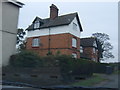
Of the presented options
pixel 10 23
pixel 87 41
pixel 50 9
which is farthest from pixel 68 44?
pixel 87 41

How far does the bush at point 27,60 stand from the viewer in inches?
481

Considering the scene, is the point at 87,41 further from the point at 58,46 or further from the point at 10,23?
the point at 10,23

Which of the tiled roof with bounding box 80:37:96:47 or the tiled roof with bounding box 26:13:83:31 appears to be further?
the tiled roof with bounding box 80:37:96:47

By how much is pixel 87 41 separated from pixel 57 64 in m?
24.0

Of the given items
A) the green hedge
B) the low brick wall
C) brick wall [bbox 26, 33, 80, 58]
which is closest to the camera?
the low brick wall

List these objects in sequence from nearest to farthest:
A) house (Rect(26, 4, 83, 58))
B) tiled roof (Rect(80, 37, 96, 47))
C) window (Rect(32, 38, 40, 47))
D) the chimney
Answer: house (Rect(26, 4, 83, 58))
the chimney
window (Rect(32, 38, 40, 47))
tiled roof (Rect(80, 37, 96, 47))

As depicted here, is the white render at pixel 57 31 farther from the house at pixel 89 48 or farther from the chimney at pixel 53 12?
the house at pixel 89 48

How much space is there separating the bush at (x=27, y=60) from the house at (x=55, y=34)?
8.31m

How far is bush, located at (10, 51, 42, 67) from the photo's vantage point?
12225 millimetres

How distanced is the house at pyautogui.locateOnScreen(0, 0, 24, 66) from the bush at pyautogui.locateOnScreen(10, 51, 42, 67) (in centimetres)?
135

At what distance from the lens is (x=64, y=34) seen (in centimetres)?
2273

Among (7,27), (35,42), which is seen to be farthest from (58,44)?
(7,27)

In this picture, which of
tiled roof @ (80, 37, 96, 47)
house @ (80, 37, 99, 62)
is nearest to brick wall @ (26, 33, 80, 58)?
house @ (80, 37, 99, 62)

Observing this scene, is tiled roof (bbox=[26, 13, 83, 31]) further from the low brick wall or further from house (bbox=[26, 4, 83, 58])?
the low brick wall
